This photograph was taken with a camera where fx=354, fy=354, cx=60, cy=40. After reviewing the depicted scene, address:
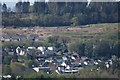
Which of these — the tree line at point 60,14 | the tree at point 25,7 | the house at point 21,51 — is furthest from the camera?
the tree at point 25,7

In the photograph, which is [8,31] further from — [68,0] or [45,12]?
[68,0]

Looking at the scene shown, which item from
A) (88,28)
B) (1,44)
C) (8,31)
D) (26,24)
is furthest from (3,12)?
(1,44)

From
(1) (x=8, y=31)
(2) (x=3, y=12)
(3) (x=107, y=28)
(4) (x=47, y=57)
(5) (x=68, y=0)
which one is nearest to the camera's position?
(4) (x=47, y=57)

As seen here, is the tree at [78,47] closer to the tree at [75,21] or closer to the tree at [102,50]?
the tree at [102,50]

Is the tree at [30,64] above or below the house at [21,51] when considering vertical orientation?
below

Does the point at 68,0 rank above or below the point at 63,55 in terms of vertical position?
above

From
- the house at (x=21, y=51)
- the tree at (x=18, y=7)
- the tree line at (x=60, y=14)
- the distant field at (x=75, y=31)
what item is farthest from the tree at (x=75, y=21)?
the house at (x=21, y=51)

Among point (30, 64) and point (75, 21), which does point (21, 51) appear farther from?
point (75, 21)

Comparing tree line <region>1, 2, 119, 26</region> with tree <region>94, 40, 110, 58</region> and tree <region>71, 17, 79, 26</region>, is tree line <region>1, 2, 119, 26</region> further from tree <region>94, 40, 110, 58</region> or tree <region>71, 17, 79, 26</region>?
tree <region>94, 40, 110, 58</region>
